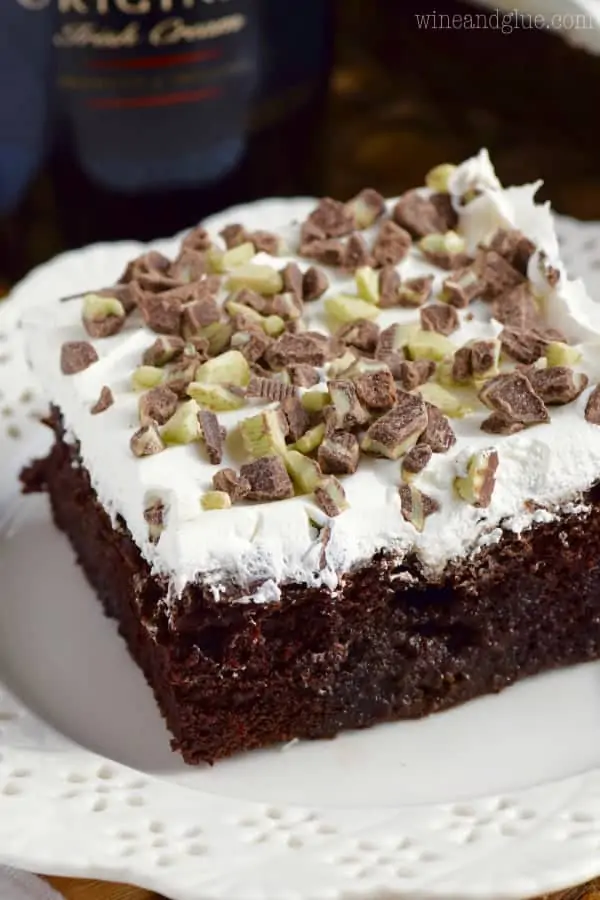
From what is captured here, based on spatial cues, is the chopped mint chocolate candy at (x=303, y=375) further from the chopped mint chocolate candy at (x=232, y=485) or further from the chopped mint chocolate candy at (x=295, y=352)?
the chopped mint chocolate candy at (x=232, y=485)

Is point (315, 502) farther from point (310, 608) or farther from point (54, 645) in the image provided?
point (54, 645)

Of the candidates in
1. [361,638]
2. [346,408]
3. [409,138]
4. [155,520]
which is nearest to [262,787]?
[361,638]

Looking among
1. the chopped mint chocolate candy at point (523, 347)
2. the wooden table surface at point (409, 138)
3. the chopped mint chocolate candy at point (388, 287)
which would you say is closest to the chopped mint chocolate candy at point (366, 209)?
the chopped mint chocolate candy at point (388, 287)

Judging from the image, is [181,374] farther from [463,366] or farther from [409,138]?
[409,138]

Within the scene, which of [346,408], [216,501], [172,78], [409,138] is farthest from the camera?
[409,138]

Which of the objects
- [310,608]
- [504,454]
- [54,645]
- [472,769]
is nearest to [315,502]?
[310,608]

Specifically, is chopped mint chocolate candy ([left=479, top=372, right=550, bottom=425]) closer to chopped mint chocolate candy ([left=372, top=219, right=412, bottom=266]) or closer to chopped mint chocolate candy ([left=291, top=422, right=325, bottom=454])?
chopped mint chocolate candy ([left=291, top=422, right=325, bottom=454])
